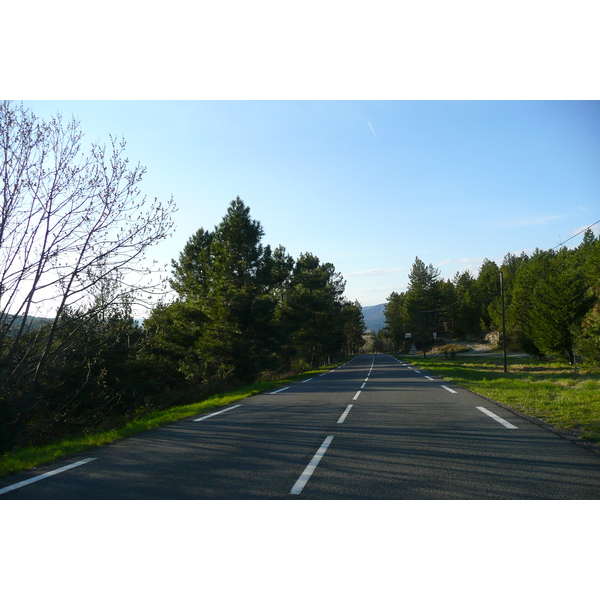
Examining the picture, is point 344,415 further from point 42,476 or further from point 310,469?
point 42,476

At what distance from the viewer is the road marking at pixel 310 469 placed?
4.76 meters

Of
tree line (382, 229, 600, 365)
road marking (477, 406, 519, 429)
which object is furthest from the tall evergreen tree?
road marking (477, 406, 519, 429)

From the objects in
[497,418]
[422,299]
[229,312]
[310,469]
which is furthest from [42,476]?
[422,299]

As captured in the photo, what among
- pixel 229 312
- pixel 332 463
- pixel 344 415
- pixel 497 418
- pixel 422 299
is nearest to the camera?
pixel 332 463

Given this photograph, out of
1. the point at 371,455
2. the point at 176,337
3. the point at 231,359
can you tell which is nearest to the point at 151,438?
the point at 371,455

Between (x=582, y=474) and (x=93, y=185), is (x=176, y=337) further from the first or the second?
(x=582, y=474)

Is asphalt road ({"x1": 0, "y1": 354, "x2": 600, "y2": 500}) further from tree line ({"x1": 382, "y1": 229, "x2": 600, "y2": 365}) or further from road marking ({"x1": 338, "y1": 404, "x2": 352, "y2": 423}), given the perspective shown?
tree line ({"x1": 382, "y1": 229, "x2": 600, "y2": 365})

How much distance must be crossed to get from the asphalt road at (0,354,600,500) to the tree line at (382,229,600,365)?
2047cm

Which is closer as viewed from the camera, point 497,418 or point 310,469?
point 310,469

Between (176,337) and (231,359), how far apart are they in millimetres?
6452

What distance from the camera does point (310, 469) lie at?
5.54 metres

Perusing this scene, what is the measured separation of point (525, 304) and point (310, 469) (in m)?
73.7

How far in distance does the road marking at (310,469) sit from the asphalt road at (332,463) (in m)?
0.01

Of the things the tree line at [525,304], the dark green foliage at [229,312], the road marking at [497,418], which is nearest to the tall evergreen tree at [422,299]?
the tree line at [525,304]
